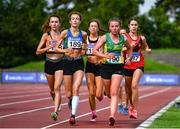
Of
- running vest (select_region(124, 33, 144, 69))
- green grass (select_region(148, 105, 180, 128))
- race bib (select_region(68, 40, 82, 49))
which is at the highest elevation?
race bib (select_region(68, 40, 82, 49))

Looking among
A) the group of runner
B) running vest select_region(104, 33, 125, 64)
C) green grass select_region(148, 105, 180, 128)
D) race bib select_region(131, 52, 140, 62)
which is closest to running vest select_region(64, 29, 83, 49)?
the group of runner

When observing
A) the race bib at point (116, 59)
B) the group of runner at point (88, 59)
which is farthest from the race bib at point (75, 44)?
the race bib at point (116, 59)

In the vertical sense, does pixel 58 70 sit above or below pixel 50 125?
above

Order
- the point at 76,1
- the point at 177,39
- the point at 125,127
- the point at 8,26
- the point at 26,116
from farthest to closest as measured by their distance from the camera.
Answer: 1. the point at 76,1
2. the point at 177,39
3. the point at 8,26
4. the point at 26,116
5. the point at 125,127

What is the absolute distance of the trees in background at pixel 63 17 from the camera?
66438 millimetres

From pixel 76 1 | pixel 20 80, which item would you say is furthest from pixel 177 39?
pixel 20 80

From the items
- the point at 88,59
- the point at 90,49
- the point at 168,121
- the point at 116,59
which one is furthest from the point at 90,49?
the point at 168,121

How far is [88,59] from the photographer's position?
500 inches

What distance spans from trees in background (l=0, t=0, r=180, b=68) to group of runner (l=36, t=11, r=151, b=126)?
145 ft

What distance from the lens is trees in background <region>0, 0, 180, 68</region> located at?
6644 cm

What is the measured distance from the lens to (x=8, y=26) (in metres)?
66.8

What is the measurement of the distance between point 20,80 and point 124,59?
36.1m

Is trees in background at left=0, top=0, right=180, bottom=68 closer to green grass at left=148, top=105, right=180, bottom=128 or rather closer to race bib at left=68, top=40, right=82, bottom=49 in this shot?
green grass at left=148, top=105, right=180, bottom=128

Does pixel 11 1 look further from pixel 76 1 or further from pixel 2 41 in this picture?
pixel 76 1
